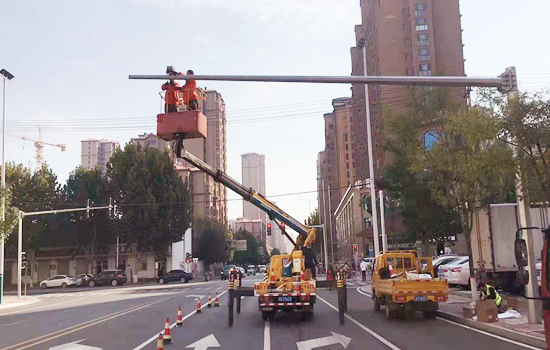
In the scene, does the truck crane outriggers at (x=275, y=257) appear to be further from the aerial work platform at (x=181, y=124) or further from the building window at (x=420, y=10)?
the building window at (x=420, y=10)

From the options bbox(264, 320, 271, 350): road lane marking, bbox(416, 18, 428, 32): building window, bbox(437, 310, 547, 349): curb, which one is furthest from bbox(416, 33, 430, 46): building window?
bbox(264, 320, 271, 350): road lane marking

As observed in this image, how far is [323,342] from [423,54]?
247 feet

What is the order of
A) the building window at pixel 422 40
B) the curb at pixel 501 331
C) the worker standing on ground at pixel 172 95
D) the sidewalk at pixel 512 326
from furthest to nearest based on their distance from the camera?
the building window at pixel 422 40
the worker standing on ground at pixel 172 95
the sidewalk at pixel 512 326
the curb at pixel 501 331

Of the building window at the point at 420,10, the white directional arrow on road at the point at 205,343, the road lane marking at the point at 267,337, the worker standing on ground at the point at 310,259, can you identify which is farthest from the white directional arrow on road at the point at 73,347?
the building window at the point at 420,10

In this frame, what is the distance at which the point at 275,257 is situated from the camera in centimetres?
1969

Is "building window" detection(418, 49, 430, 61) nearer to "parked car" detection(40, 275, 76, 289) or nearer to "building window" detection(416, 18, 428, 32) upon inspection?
"building window" detection(416, 18, 428, 32)

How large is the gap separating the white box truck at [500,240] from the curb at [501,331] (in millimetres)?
5118

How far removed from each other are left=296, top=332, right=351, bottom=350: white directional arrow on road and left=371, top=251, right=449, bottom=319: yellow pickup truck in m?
3.66

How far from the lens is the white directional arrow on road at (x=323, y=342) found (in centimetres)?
1197

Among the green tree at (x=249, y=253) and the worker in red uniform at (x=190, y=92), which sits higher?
the worker in red uniform at (x=190, y=92)

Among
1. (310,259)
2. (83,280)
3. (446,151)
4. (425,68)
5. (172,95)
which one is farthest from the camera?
(425,68)

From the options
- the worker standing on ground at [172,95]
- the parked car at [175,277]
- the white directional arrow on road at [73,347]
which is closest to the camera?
the white directional arrow on road at [73,347]

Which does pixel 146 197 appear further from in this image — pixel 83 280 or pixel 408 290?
pixel 408 290

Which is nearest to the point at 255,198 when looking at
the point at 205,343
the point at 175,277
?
the point at 205,343
